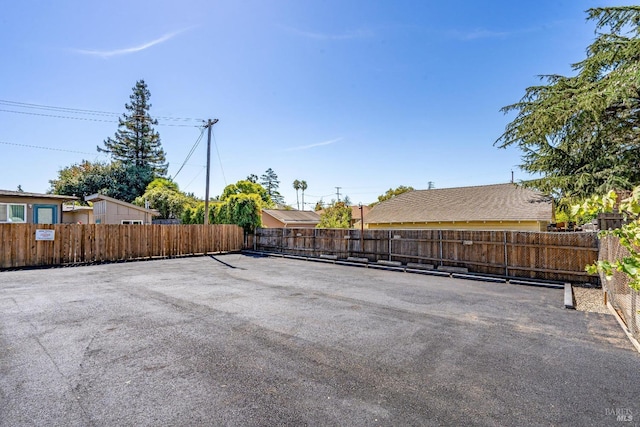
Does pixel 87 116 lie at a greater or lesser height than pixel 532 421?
greater

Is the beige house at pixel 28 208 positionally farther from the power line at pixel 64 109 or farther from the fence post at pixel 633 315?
the fence post at pixel 633 315

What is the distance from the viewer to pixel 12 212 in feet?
53.4

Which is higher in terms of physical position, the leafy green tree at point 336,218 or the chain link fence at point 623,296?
the leafy green tree at point 336,218

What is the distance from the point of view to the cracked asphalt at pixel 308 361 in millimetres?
2701

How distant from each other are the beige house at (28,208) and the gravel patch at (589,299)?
76.3ft

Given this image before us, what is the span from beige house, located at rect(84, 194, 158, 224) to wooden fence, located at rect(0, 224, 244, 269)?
25.7ft

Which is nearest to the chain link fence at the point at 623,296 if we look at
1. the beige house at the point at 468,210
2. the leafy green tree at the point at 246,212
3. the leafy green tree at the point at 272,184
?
the beige house at the point at 468,210

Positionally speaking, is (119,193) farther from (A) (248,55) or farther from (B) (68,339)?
(B) (68,339)

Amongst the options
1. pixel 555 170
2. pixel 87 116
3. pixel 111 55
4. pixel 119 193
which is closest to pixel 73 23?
pixel 111 55

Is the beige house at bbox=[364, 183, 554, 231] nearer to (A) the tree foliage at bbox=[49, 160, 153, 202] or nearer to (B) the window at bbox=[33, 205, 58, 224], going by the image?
(B) the window at bbox=[33, 205, 58, 224]

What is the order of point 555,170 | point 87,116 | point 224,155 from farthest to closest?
point 224,155
point 87,116
point 555,170

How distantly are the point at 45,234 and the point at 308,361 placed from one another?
1424 cm

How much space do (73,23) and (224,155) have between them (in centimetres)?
1238

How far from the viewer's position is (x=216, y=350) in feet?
13.3
